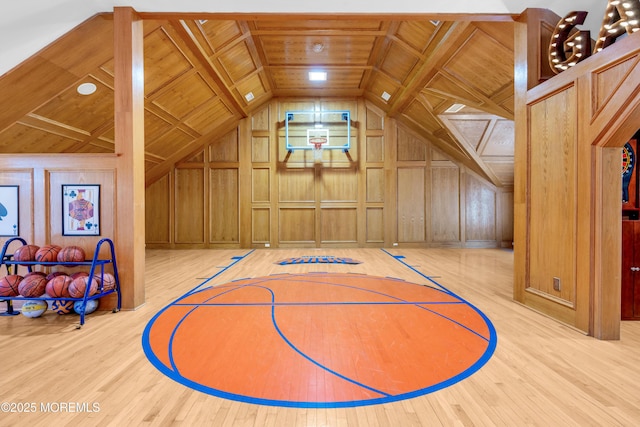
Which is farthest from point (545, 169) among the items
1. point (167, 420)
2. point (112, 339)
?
point (112, 339)

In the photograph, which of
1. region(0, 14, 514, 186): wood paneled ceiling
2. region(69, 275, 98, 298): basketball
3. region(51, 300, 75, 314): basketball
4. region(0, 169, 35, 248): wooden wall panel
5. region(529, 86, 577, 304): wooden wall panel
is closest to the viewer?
region(529, 86, 577, 304): wooden wall panel

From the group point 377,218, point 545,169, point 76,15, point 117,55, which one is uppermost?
point 76,15

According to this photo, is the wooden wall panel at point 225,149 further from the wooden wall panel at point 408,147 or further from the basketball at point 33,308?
the basketball at point 33,308

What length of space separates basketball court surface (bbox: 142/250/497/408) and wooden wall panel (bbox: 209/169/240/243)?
4.36 metres

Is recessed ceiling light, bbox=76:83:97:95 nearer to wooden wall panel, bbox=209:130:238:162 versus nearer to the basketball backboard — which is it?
wooden wall panel, bbox=209:130:238:162

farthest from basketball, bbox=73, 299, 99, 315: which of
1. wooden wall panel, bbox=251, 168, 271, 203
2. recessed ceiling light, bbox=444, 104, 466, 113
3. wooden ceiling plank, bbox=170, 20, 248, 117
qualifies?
recessed ceiling light, bbox=444, 104, 466, 113

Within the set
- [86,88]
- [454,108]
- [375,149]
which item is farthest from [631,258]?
[86,88]

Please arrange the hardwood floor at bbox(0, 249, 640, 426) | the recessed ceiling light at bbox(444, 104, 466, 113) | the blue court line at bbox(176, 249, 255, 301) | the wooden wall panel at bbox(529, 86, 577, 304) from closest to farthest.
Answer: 1. the hardwood floor at bbox(0, 249, 640, 426)
2. the wooden wall panel at bbox(529, 86, 577, 304)
3. the blue court line at bbox(176, 249, 255, 301)
4. the recessed ceiling light at bbox(444, 104, 466, 113)

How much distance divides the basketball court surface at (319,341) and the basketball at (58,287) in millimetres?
907

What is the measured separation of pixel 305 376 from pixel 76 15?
4.45 meters

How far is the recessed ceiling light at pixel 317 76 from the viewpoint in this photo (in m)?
7.34

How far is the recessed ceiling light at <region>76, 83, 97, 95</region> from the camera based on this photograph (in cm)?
439

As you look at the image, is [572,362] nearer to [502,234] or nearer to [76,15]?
[76,15]

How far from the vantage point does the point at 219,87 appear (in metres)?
6.55
